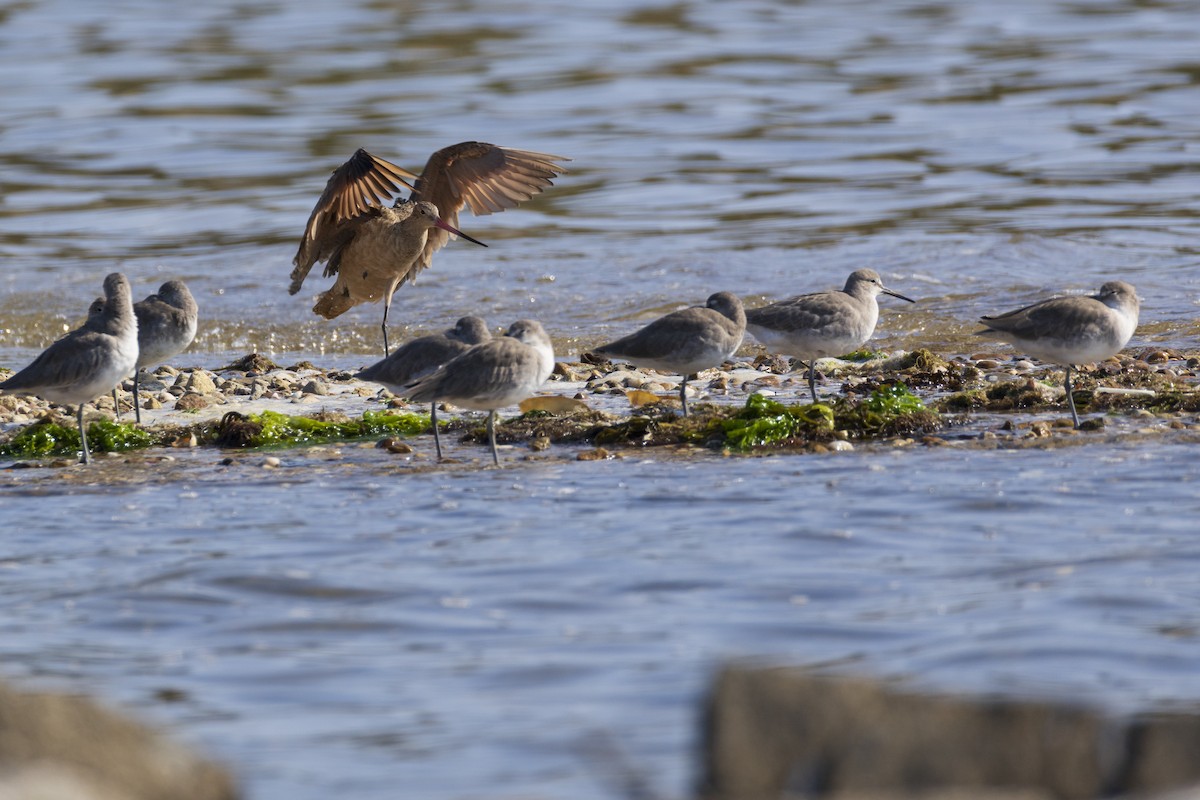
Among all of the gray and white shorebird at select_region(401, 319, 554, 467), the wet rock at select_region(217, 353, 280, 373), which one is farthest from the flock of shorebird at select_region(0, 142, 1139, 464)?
the wet rock at select_region(217, 353, 280, 373)

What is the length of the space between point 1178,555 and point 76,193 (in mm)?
17424

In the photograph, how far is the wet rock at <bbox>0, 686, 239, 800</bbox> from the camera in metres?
3.65

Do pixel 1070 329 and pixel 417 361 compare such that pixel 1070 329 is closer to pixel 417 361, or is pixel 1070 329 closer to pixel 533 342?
pixel 533 342

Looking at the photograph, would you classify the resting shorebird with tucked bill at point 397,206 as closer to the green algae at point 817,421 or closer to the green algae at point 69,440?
the green algae at point 69,440

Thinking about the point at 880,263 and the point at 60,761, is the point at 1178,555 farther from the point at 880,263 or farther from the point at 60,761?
the point at 880,263

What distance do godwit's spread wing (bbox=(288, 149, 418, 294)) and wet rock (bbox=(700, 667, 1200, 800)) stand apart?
904 cm

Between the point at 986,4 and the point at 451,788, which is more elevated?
the point at 986,4

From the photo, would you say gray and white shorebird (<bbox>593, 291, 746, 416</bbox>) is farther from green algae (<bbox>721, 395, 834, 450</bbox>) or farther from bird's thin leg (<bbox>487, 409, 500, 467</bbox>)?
bird's thin leg (<bbox>487, 409, 500, 467</bbox>)

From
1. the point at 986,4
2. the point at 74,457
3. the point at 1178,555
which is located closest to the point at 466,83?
the point at 986,4

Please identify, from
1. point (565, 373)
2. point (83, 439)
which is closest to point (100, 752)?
point (83, 439)

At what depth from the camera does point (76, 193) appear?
21.1 m

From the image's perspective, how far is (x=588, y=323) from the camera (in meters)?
14.9

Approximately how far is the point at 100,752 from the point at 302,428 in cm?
632

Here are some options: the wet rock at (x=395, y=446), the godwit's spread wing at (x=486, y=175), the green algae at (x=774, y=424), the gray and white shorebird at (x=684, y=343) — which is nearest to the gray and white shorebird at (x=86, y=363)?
the wet rock at (x=395, y=446)
